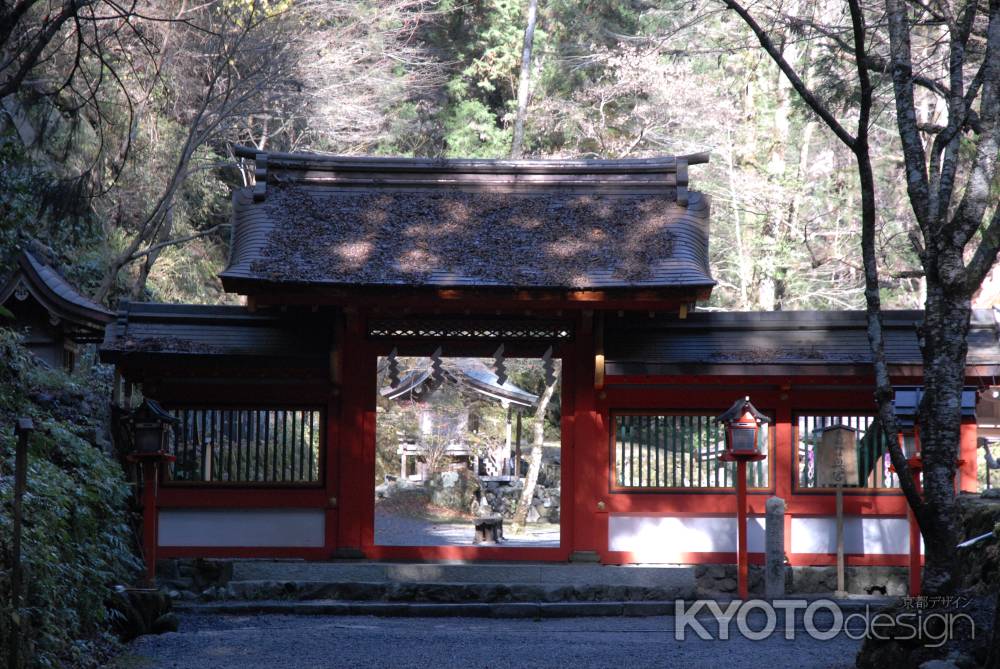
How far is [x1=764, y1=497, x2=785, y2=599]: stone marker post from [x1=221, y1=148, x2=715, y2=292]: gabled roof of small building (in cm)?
250

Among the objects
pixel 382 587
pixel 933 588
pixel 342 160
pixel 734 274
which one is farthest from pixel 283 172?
pixel 734 274

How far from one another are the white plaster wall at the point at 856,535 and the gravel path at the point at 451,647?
2.58m

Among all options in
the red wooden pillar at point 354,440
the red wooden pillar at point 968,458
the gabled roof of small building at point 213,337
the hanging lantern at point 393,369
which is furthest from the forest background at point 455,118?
the hanging lantern at point 393,369

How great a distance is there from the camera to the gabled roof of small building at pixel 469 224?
10.9 metres

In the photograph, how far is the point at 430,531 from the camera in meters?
18.2

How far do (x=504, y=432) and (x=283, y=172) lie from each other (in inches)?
404

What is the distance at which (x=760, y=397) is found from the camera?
461 inches

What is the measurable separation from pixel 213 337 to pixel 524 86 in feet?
49.5

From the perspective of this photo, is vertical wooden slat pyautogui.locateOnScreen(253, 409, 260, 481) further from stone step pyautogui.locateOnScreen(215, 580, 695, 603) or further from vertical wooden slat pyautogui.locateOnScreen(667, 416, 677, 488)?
vertical wooden slat pyautogui.locateOnScreen(667, 416, 677, 488)

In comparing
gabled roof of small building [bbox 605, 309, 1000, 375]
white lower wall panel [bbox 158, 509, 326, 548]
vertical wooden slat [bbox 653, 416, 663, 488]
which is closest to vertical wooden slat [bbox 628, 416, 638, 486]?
vertical wooden slat [bbox 653, 416, 663, 488]

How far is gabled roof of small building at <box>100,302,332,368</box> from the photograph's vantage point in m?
11.1

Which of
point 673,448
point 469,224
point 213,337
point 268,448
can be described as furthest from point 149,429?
point 673,448

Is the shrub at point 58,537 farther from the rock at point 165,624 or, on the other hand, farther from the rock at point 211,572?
the rock at point 211,572

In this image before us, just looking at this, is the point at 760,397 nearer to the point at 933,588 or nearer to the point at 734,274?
the point at 933,588
